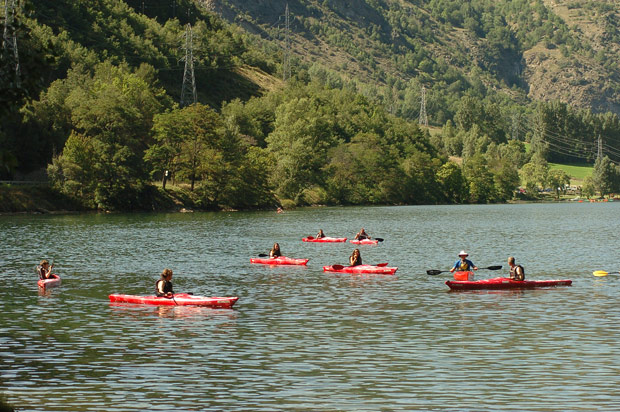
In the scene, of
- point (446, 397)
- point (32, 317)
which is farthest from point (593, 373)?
point (32, 317)

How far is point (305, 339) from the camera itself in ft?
117

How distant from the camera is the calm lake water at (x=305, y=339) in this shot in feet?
85.2

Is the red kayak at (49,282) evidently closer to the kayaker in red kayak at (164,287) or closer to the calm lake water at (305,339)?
the calm lake water at (305,339)

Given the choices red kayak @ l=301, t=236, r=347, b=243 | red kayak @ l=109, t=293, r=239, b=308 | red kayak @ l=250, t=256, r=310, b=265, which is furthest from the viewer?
red kayak @ l=301, t=236, r=347, b=243

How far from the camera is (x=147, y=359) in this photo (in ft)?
103

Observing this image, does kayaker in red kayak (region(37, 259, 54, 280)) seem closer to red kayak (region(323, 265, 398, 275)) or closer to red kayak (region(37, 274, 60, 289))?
red kayak (region(37, 274, 60, 289))

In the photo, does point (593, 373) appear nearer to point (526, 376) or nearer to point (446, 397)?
point (526, 376)

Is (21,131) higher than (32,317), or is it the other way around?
(21,131)

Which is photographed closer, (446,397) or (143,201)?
(446,397)

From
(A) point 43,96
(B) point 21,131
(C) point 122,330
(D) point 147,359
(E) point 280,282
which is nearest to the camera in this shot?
(D) point 147,359

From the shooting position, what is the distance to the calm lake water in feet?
85.2

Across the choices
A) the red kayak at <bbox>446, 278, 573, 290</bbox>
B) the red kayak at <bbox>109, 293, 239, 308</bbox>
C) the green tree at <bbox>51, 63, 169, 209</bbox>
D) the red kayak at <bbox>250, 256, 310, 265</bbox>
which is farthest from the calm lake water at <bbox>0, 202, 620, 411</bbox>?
the green tree at <bbox>51, 63, 169, 209</bbox>

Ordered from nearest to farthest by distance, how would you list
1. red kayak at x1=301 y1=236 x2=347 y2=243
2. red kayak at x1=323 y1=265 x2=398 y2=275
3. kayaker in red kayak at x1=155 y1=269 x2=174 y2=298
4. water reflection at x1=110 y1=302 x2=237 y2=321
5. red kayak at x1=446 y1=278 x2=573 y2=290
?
water reflection at x1=110 y1=302 x2=237 y2=321 → kayaker in red kayak at x1=155 y1=269 x2=174 y2=298 → red kayak at x1=446 y1=278 x2=573 y2=290 → red kayak at x1=323 y1=265 x2=398 y2=275 → red kayak at x1=301 y1=236 x2=347 y2=243

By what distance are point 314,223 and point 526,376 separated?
333 ft
